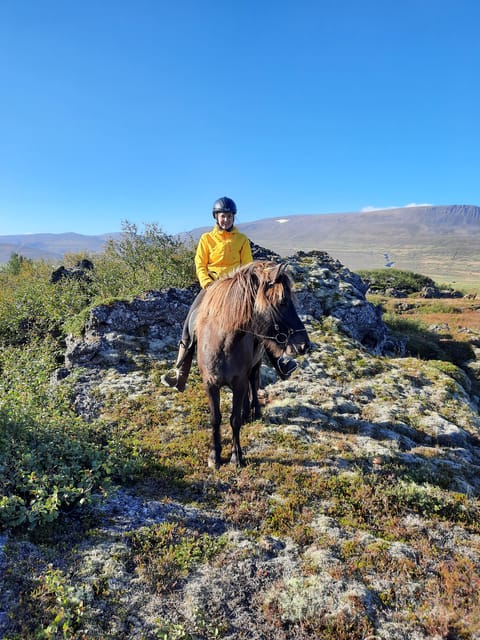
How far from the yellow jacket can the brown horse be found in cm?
117

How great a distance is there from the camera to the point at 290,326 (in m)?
5.33

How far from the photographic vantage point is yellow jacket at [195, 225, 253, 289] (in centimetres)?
735

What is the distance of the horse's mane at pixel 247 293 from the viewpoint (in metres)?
5.39

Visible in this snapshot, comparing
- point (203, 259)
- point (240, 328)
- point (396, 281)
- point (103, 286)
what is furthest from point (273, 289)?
point (396, 281)

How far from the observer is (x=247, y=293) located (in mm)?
5672

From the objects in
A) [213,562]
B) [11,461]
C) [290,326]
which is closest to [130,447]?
[11,461]

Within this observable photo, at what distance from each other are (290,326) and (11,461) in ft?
15.4

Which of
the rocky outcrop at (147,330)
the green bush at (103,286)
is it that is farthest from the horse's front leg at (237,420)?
the green bush at (103,286)

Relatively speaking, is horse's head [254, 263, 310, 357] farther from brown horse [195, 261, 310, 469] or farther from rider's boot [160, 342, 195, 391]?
rider's boot [160, 342, 195, 391]

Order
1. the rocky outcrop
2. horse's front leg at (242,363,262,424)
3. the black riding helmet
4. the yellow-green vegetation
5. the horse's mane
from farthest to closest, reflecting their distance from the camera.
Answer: the rocky outcrop → horse's front leg at (242,363,262,424) → the black riding helmet → the horse's mane → the yellow-green vegetation

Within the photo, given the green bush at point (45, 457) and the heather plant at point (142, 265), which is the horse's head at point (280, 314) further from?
the heather plant at point (142, 265)

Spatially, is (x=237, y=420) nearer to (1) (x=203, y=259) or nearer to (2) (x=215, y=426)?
(2) (x=215, y=426)

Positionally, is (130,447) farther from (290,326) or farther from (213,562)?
(290,326)

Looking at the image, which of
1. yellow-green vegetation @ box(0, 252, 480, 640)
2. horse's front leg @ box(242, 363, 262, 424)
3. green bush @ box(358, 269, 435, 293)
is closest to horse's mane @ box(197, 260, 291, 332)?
horse's front leg @ box(242, 363, 262, 424)
